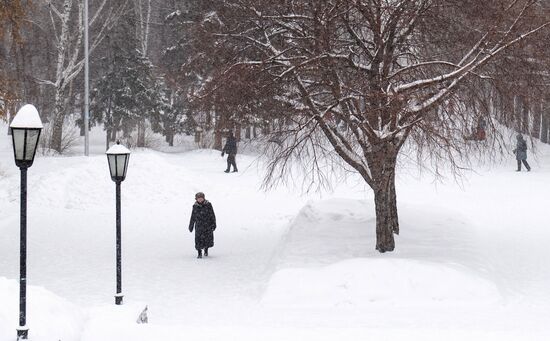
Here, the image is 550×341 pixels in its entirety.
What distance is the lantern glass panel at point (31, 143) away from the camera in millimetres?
7172

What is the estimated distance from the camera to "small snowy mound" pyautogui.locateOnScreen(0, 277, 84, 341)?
264 inches

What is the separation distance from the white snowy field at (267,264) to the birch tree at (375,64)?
1.76 meters

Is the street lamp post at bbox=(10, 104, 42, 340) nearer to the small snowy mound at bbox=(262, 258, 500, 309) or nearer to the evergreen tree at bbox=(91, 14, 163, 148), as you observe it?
the small snowy mound at bbox=(262, 258, 500, 309)

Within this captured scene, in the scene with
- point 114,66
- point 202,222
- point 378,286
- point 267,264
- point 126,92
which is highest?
point 114,66

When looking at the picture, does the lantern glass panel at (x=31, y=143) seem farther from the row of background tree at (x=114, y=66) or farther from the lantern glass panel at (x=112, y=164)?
the row of background tree at (x=114, y=66)

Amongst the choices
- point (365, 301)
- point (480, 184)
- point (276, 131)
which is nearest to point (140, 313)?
point (365, 301)

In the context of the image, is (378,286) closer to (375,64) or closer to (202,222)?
(375,64)

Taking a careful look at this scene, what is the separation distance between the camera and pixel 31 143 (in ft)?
23.6

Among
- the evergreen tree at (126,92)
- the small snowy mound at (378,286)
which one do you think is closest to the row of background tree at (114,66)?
the evergreen tree at (126,92)

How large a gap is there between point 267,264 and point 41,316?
7203 mm

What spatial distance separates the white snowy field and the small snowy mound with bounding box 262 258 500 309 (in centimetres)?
3

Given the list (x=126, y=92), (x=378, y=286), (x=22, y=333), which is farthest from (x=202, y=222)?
(x=126, y=92)

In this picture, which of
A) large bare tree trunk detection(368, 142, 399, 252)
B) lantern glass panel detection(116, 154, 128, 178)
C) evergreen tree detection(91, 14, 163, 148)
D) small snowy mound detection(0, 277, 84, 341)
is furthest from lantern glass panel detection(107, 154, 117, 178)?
evergreen tree detection(91, 14, 163, 148)

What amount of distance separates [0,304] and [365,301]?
5.67 meters
